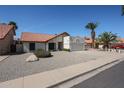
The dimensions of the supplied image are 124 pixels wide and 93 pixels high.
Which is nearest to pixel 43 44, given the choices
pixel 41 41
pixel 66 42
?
pixel 41 41

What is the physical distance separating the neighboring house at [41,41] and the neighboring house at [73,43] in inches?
49.9

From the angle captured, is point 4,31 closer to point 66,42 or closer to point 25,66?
point 66,42

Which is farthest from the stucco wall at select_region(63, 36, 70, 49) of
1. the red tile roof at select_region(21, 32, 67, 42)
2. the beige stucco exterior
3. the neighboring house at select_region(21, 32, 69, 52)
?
the red tile roof at select_region(21, 32, 67, 42)

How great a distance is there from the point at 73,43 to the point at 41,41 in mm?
7916

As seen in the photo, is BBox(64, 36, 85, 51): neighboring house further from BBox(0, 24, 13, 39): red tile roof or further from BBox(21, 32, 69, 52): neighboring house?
BBox(0, 24, 13, 39): red tile roof

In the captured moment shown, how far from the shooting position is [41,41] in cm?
3659

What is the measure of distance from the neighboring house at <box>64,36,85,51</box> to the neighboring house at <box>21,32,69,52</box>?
4.16 feet

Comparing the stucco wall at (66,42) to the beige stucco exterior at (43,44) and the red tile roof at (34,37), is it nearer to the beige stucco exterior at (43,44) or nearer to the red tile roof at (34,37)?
the beige stucco exterior at (43,44)

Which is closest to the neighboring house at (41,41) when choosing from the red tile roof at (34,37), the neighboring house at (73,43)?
the red tile roof at (34,37)

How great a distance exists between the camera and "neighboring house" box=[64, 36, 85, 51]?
39.9 meters

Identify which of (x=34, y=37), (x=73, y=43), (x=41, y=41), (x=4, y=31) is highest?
(x=4, y=31)

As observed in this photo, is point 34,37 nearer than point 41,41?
No

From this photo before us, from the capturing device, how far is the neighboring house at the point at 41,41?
35562 millimetres

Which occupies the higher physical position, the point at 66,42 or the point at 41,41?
the point at 41,41
